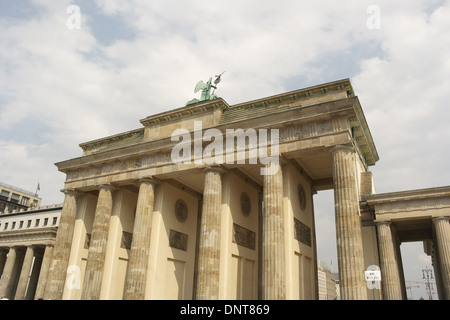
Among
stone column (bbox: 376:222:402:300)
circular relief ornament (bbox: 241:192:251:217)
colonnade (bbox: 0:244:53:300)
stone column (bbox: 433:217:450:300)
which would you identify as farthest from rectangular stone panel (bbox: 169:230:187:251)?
colonnade (bbox: 0:244:53:300)

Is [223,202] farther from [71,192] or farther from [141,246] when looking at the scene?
[71,192]

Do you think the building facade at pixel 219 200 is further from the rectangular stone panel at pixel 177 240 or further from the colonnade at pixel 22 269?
the colonnade at pixel 22 269

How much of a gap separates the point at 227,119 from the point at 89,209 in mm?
14302

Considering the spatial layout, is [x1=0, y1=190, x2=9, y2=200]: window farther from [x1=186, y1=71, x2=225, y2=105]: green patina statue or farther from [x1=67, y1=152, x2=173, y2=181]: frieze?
[x1=186, y1=71, x2=225, y2=105]: green patina statue

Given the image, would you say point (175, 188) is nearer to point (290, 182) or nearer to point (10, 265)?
point (290, 182)

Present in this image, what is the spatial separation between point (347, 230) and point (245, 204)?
8.70 metres

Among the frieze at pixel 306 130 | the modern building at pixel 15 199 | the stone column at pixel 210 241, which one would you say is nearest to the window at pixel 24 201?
the modern building at pixel 15 199

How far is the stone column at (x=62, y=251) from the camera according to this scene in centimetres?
2527

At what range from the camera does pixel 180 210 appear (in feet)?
86.9

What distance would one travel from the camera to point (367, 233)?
20.8m

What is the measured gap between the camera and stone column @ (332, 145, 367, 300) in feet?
52.2

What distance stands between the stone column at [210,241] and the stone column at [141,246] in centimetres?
429
